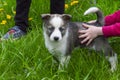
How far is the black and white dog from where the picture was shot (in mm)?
3074

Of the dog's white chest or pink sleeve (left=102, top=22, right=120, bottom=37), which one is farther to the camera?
pink sleeve (left=102, top=22, right=120, bottom=37)

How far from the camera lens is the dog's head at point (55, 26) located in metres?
3.04

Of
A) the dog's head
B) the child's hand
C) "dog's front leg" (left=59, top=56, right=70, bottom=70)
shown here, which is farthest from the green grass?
the dog's head

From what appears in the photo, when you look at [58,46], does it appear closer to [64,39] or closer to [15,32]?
[64,39]

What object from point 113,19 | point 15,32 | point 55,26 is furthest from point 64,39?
point 15,32

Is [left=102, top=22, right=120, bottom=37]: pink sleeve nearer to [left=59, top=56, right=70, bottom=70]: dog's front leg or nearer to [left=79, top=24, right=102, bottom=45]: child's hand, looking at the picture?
[left=79, top=24, right=102, bottom=45]: child's hand

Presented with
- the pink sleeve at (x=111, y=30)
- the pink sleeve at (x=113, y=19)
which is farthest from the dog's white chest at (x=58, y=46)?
the pink sleeve at (x=113, y=19)

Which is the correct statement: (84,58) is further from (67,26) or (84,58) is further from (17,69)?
(17,69)

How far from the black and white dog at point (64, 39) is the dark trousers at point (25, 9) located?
70cm

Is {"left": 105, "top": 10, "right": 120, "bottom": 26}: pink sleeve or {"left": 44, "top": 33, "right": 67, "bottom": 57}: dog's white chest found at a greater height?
{"left": 105, "top": 10, "right": 120, "bottom": 26}: pink sleeve

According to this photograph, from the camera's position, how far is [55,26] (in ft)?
10.0

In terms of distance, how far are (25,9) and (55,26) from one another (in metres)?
1.21

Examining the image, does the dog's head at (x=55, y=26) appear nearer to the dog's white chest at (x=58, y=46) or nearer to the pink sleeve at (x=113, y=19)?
the dog's white chest at (x=58, y=46)

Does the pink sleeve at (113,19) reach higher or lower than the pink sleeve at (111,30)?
higher
